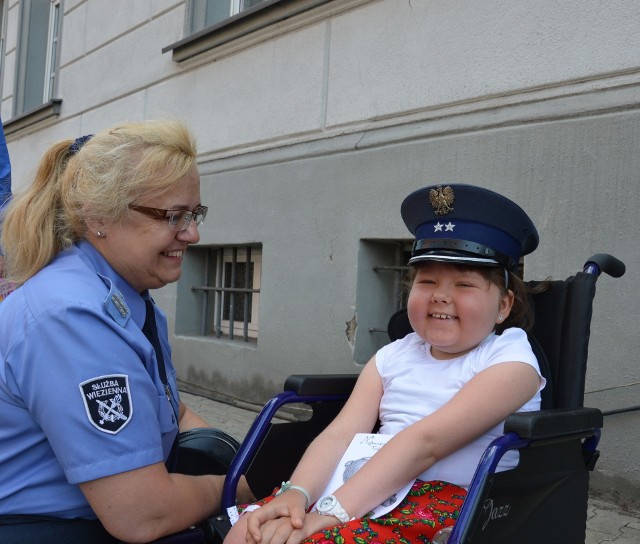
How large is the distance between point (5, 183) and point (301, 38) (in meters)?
2.78

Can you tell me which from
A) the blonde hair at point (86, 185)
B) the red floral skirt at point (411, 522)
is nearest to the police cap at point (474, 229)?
the red floral skirt at point (411, 522)

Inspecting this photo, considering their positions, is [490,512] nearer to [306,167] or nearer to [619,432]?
[619,432]

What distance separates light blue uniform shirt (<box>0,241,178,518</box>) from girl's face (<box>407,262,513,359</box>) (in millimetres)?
801

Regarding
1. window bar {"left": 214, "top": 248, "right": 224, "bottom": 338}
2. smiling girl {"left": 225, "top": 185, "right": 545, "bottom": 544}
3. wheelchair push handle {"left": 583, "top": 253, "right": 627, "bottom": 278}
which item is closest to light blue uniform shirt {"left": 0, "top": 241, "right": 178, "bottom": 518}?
smiling girl {"left": 225, "top": 185, "right": 545, "bottom": 544}

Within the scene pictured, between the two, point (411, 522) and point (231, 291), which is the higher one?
point (231, 291)

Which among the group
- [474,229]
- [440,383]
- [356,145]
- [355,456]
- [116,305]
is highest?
[356,145]

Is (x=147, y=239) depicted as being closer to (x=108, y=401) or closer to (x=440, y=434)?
(x=108, y=401)

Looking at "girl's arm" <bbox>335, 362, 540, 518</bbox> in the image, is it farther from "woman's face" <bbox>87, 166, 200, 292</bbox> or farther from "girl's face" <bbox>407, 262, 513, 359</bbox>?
"woman's face" <bbox>87, 166, 200, 292</bbox>

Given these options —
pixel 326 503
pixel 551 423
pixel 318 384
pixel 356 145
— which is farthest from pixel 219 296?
pixel 551 423

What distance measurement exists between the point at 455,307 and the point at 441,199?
33 centimetres

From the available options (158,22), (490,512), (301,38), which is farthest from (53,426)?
(158,22)

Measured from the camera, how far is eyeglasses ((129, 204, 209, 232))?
197 centimetres

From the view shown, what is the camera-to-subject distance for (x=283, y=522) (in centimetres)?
181

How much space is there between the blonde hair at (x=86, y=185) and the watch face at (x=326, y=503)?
0.90 meters
